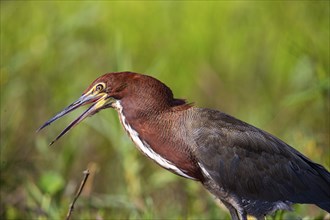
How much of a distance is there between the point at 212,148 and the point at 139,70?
3.50 meters

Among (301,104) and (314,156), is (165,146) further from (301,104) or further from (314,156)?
(301,104)

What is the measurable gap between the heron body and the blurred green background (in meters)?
0.31

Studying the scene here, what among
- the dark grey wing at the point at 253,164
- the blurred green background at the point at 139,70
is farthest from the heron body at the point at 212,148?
the blurred green background at the point at 139,70

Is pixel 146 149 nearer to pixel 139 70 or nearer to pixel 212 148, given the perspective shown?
pixel 212 148

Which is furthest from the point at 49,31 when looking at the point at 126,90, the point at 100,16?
the point at 126,90

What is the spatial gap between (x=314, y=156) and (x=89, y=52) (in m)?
2.51

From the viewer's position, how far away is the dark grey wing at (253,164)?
17.2 ft

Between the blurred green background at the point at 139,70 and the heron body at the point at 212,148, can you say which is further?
the blurred green background at the point at 139,70

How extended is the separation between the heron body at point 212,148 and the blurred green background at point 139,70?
1.01 feet

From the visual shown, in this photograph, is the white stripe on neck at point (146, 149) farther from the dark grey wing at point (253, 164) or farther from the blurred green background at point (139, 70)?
the blurred green background at point (139, 70)

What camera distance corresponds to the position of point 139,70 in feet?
28.5

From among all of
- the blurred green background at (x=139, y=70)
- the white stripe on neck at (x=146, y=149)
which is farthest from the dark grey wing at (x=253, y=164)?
the blurred green background at (x=139, y=70)

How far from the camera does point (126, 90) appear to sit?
5.20m

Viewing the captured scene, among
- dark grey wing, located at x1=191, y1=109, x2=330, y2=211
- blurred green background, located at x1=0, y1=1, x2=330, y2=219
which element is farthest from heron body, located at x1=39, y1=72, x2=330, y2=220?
blurred green background, located at x1=0, y1=1, x2=330, y2=219
